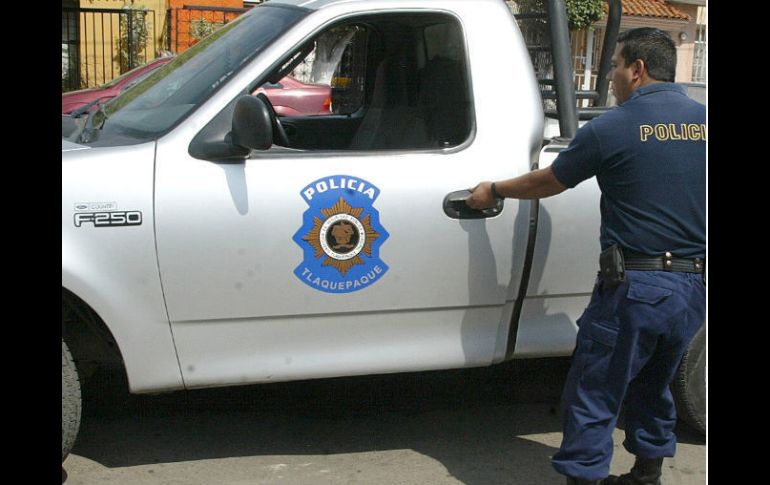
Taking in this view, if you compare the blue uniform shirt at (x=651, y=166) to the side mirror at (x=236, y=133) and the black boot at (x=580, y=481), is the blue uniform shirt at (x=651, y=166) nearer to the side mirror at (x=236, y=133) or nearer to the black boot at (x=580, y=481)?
the black boot at (x=580, y=481)

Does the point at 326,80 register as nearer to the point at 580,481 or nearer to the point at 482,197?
the point at 482,197

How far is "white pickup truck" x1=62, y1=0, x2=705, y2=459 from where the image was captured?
3.48 meters

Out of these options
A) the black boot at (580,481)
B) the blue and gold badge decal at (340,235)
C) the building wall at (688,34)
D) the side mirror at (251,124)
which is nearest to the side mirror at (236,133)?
the side mirror at (251,124)

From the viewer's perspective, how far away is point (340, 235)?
3590mm

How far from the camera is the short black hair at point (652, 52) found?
3416 mm

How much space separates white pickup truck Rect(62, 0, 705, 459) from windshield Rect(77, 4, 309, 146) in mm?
13

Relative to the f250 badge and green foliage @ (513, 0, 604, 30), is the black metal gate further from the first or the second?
the f250 badge

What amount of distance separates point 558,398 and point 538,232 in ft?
4.35
